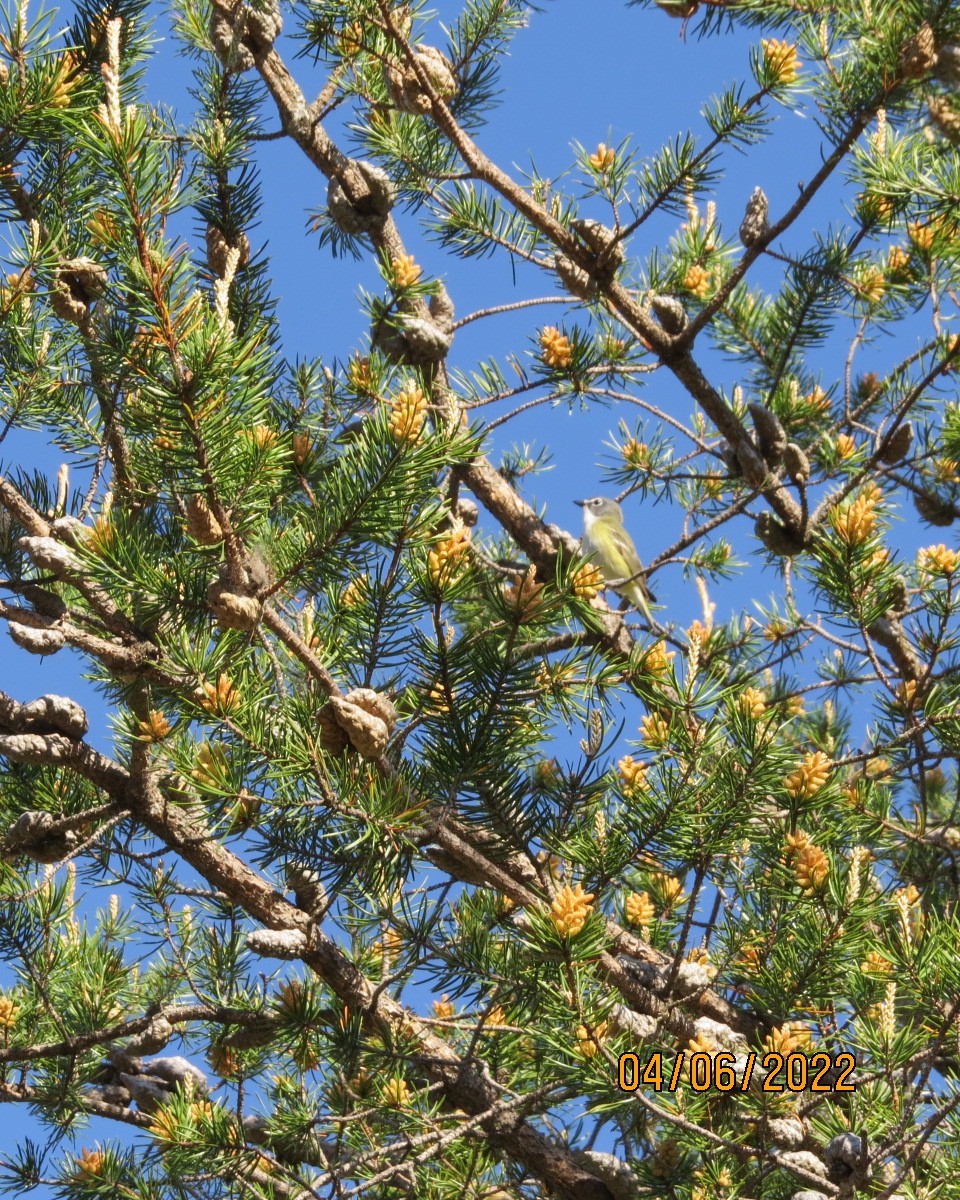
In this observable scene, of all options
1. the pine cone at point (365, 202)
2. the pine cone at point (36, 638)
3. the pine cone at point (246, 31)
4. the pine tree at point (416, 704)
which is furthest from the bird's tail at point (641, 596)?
the pine cone at point (36, 638)

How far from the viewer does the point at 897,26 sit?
2152 mm

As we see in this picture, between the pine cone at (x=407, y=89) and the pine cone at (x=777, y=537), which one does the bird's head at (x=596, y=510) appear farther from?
the pine cone at (x=407, y=89)

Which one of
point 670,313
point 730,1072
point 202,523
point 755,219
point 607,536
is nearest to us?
point 202,523

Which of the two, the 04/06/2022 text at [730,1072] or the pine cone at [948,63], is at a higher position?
the pine cone at [948,63]

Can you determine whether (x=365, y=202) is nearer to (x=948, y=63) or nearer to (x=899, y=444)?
(x=948, y=63)

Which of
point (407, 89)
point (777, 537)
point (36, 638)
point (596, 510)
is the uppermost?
point (596, 510)

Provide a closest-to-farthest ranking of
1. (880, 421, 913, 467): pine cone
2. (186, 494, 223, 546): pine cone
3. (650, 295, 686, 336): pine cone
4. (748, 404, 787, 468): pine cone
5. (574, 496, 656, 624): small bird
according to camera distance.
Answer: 1. (186, 494, 223, 546): pine cone
2. (748, 404, 787, 468): pine cone
3. (650, 295, 686, 336): pine cone
4. (880, 421, 913, 467): pine cone
5. (574, 496, 656, 624): small bird

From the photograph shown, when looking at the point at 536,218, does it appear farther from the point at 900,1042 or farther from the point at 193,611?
the point at 900,1042

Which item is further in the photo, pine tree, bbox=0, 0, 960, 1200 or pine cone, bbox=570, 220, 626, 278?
pine cone, bbox=570, 220, 626, 278

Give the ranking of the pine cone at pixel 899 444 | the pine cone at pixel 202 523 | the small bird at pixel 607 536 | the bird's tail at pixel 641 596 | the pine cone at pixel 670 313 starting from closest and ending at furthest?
the pine cone at pixel 202 523 < the pine cone at pixel 670 313 < the pine cone at pixel 899 444 < the bird's tail at pixel 641 596 < the small bird at pixel 607 536

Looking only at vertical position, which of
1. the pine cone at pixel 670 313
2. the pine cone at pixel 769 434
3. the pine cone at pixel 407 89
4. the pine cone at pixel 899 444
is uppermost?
the pine cone at pixel 407 89

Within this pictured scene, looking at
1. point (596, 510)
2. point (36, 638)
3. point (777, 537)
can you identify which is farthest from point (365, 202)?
point (596, 510)

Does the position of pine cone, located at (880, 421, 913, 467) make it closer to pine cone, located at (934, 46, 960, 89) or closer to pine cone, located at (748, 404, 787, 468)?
pine cone, located at (748, 404, 787, 468)

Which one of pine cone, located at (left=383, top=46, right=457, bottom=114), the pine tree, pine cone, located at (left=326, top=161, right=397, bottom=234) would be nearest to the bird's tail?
the pine tree
